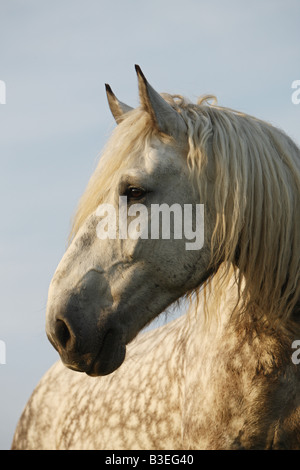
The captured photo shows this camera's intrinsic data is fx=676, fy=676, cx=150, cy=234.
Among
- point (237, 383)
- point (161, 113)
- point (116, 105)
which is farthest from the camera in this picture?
point (116, 105)

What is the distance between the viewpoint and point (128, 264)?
3350 millimetres

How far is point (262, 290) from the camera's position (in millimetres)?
3504

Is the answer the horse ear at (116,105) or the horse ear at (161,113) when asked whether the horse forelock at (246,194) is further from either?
the horse ear at (116,105)

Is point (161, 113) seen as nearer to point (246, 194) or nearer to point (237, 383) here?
point (246, 194)

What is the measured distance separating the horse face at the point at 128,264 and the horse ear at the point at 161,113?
0.42 ft

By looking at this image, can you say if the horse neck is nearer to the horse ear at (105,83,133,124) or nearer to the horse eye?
the horse eye

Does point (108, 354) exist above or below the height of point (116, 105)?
below

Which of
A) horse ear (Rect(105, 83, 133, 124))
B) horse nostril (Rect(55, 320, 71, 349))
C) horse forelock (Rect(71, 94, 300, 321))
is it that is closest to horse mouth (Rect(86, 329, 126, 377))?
horse nostril (Rect(55, 320, 71, 349))

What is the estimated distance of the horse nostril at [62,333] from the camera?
3.21 meters

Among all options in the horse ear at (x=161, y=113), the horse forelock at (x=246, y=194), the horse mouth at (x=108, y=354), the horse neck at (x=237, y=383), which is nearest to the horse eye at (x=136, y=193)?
the horse forelock at (x=246, y=194)

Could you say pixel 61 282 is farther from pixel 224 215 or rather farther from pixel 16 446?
pixel 16 446

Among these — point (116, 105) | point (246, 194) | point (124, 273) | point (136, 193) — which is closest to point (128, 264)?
point (124, 273)

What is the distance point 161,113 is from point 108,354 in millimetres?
1250

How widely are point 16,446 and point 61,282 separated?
3388 millimetres
